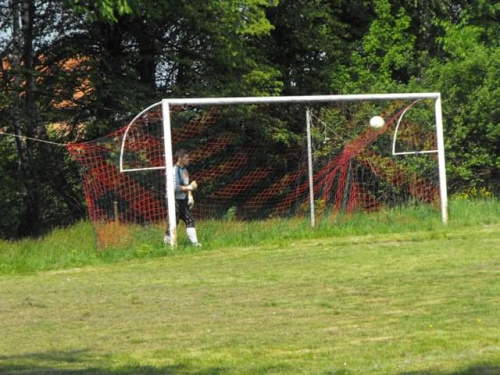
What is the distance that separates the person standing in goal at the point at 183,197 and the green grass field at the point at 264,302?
0.30 m

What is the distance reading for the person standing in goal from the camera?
18969 mm

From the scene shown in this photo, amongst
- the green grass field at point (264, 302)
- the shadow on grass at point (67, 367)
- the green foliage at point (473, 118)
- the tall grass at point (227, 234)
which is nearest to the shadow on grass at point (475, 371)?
the green grass field at point (264, 302)

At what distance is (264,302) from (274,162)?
12452 millimetres

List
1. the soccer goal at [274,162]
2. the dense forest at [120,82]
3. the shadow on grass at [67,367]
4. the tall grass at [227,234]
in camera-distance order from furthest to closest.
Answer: the dense forest at [120,82]
the soccer goal at [274,162]
the tall grass at [227,234]
the shadow on grass at [67,367]

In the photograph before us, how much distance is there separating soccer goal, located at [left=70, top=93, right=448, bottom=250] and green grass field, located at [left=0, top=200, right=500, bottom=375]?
966 mm

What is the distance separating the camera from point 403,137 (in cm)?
2373

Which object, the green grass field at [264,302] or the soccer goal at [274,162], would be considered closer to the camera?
the green grass field at [264,302]

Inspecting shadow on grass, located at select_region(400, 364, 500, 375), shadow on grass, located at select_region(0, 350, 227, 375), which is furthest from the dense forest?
shadow on grass, located at select_region(400, 364, 500, 375)

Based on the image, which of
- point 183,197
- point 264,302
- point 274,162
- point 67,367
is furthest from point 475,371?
point 274,162

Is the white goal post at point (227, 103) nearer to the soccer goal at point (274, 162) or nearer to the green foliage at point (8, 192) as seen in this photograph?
the soccer goal at point (274, 162)

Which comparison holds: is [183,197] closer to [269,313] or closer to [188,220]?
[188,220]

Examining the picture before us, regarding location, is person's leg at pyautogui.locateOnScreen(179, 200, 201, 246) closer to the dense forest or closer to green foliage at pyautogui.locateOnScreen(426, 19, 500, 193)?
the dense forest

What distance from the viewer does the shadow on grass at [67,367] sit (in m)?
8.05

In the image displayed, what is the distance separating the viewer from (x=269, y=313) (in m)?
11.1
